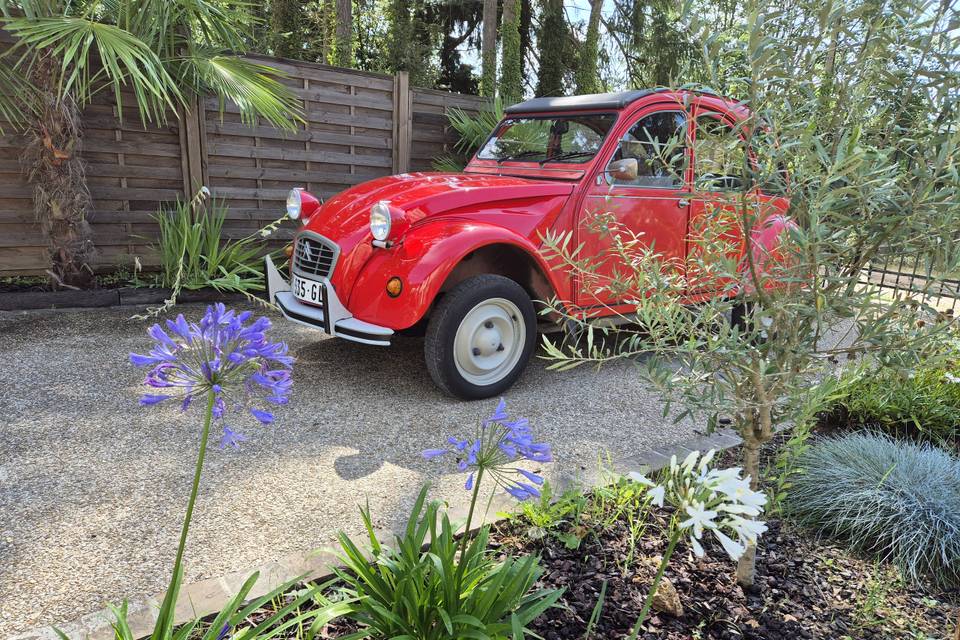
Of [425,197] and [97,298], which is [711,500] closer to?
[425,197]

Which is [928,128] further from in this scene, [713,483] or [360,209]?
[360,209]

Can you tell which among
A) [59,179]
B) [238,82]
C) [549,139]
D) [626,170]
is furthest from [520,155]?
[59,179]

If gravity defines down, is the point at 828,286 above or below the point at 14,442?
above

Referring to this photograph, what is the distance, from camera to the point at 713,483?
1.07 meters

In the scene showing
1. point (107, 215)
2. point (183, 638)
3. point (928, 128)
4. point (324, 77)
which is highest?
point (324, 77)

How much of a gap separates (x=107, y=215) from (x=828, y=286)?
18.3 feet

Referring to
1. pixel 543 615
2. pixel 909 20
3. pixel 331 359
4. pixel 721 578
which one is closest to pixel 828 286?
pixel 909 20

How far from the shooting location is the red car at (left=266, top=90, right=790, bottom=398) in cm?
335

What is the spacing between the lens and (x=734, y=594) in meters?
1.85

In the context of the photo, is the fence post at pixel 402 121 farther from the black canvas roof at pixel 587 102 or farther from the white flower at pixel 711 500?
the white flower at pixel 711 500

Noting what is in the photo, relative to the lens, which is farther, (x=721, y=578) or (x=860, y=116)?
(x=721, y=578)

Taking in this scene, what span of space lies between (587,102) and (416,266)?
1.70m

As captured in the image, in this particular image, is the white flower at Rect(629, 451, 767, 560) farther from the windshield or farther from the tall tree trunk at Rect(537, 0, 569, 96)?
the tall tree trunk at Rect(537, 0, 569, 96)

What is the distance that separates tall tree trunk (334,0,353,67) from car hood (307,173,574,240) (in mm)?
7301
